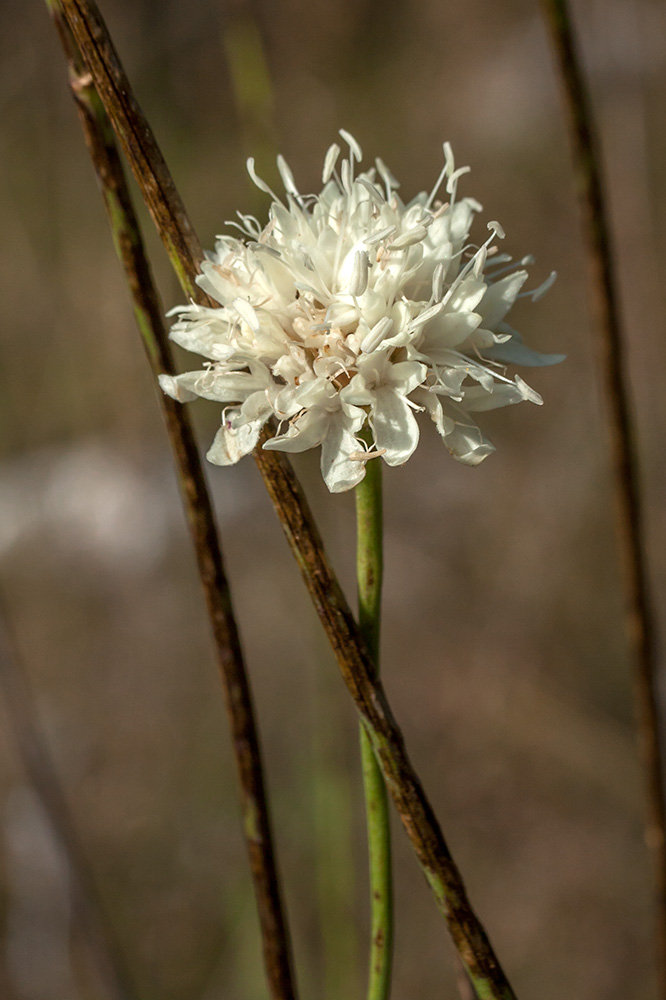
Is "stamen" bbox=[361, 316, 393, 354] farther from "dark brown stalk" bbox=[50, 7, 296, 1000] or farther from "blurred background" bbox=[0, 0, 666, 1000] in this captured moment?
"blurred background" bbox=[0, 0, 666, 1000]

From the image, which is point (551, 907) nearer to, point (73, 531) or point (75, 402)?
point (73, 531)

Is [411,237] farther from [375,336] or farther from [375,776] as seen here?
[375,776]

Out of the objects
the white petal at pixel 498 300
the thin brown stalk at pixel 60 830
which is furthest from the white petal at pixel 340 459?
the thin brown stalk at pixel 60 830

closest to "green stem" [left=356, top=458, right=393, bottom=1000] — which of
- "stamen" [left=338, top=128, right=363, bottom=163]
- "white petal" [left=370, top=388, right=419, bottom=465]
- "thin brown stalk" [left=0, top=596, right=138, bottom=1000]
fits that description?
"white petal" [left=370, top=388, right=419, bottom=465]

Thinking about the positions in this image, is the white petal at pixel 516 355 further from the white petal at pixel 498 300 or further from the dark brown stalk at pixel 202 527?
the dark brown stalk at pixel 202 527

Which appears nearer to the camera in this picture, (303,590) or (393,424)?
(393,424)

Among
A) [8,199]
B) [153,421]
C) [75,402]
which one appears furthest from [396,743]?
[8,199]

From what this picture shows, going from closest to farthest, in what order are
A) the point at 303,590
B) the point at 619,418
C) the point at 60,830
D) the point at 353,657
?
the point at 353,657 < the point at 619,418 < the point at 60,830 < the point at 303,590

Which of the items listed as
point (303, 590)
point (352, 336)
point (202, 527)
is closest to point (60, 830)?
point (202, 527)
